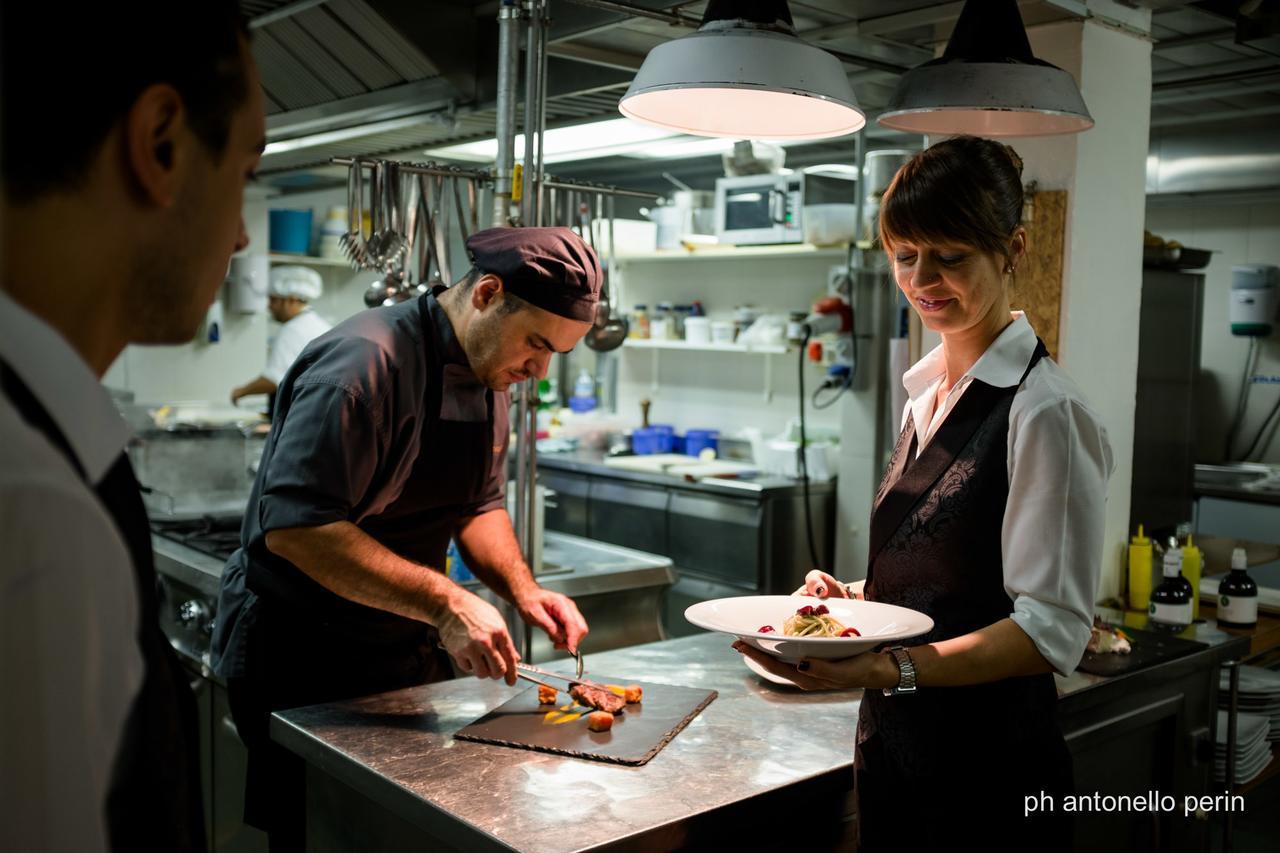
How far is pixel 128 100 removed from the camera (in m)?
0.61

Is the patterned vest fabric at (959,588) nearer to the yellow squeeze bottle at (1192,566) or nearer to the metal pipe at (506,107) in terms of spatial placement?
the metal pipe at (506,107)

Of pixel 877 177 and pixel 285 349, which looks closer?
pixel 877 177

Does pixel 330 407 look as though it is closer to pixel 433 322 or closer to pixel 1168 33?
pixel 433 322

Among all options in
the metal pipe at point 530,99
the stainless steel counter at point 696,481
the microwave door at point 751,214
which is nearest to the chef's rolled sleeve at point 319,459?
the metal pipe at point 530,99

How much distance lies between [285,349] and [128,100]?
572 centimetres

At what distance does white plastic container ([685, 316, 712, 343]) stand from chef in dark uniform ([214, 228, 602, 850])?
4.22 meters

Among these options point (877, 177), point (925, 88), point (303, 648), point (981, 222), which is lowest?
point (303, 648)

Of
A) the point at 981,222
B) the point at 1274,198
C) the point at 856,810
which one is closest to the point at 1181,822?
the point at 856,810

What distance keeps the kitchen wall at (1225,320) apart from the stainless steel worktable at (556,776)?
5.09 metres

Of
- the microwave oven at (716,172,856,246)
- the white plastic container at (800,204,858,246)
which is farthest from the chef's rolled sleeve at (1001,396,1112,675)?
the microwave oven at (716,172,856,246)

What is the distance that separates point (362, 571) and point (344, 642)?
329mm

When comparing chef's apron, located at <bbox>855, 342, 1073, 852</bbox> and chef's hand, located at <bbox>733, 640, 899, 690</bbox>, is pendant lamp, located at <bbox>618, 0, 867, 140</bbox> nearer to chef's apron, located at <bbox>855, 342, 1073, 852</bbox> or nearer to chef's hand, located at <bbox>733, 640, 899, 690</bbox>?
chef's apron, located at <bbox>855, 342, 1073, 852</bbox>

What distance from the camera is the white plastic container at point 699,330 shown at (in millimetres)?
6508

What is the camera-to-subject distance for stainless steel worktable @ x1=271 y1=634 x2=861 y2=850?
1.54 meters
